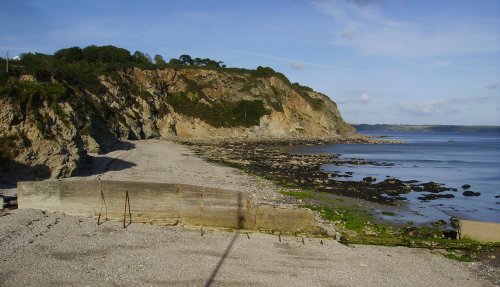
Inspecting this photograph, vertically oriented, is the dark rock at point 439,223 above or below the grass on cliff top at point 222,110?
below

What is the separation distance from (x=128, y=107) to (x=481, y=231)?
65.3 m

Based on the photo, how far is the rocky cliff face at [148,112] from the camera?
2347cm

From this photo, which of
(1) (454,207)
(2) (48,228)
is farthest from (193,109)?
(2) (48,228)

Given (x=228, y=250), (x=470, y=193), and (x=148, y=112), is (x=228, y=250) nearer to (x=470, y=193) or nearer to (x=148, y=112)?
(x=470, y=193)

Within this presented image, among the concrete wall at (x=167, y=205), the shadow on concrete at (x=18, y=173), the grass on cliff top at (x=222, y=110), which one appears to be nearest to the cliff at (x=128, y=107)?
the shadow on concrete at (x=18, y=173)

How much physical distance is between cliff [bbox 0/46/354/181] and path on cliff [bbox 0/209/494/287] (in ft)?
29.8

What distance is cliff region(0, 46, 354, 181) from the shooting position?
77.0 feet

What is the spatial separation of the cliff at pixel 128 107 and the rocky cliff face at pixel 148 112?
0.06 metres

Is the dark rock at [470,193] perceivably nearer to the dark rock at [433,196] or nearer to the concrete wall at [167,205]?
the dark rock at [433,196]

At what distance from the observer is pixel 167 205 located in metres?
17.0

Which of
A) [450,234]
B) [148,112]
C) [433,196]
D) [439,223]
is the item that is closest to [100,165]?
[439,223]

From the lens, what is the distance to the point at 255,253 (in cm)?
1365

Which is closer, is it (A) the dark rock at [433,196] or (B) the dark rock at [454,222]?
(B) the dark rock at [454,222]

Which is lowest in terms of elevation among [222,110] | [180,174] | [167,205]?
[180,174]
